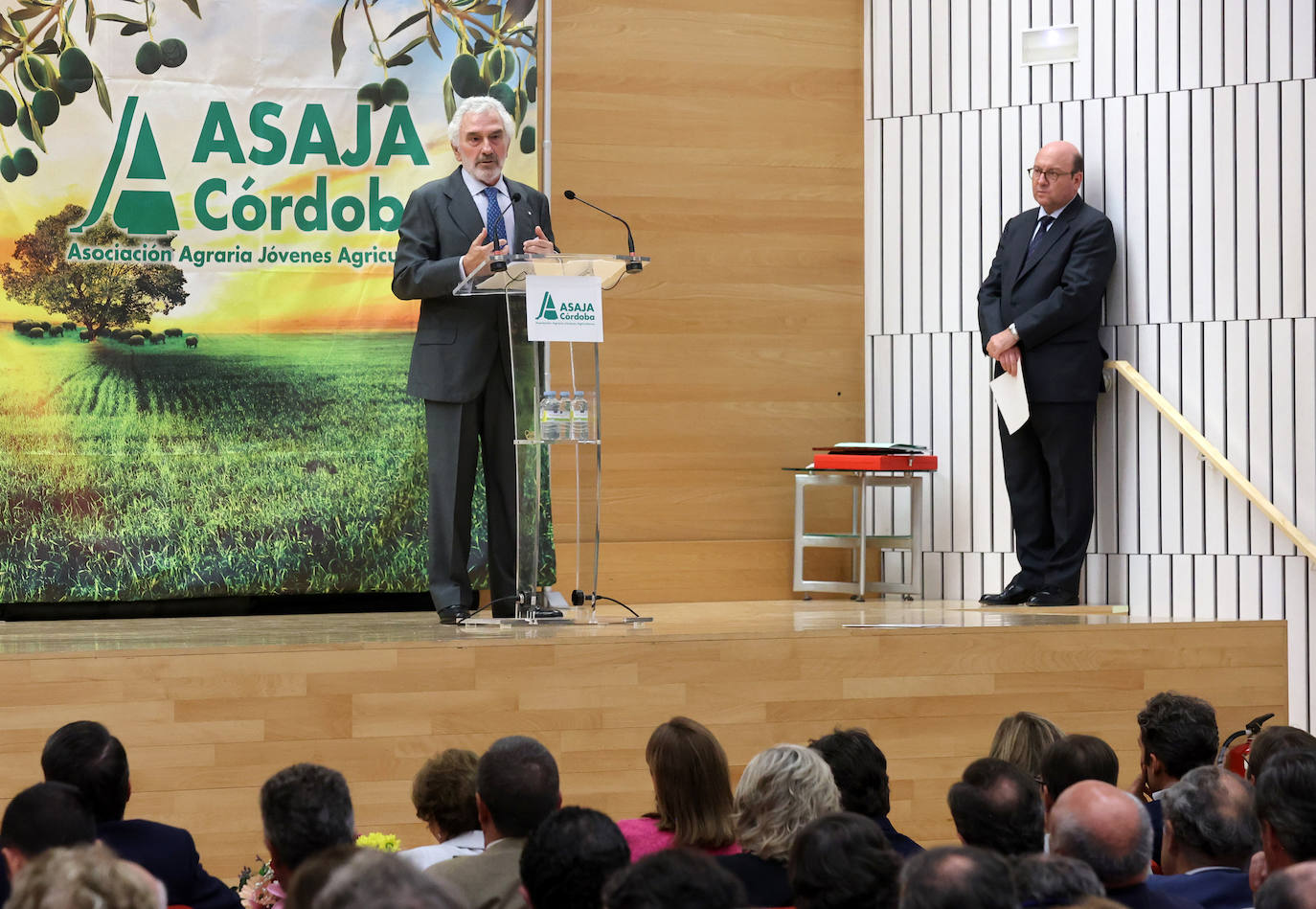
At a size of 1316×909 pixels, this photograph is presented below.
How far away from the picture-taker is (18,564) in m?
5.66

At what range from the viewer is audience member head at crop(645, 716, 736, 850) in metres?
2.63

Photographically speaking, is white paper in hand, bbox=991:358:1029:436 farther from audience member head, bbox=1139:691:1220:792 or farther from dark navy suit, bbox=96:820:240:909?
dark navy suit, bbox=96:820:240:909

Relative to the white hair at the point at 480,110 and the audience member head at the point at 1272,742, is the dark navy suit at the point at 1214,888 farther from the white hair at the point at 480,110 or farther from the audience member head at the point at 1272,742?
the white hair at the point at 480,110

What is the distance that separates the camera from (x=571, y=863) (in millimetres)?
1911

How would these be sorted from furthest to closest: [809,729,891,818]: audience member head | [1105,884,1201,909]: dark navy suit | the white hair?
the white hair → [809,729,891,818]: audience member head → [1105,884,1201,909]: dark navy suit

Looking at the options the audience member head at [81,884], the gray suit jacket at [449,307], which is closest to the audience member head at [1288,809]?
the audience member head at [81,884]

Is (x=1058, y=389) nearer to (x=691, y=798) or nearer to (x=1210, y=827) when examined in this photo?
(x=1210, y=827)

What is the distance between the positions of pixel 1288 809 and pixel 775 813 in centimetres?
79

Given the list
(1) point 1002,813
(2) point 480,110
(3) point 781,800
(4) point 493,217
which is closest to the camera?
(1) point 1002,813

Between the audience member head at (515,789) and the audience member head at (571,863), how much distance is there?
1.56 ft

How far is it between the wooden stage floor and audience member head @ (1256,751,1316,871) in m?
2.15

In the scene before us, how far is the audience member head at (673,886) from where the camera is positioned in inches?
64.9

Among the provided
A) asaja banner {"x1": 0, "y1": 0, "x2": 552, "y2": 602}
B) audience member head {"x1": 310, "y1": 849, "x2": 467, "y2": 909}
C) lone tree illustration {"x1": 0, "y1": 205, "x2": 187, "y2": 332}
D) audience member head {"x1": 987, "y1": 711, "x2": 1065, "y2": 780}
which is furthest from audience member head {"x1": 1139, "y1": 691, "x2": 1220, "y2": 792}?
lone tree illustration {"x1": 0, "y1": 205, "x2": 187, "y2": 332}

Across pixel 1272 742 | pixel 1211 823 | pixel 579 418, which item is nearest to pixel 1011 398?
pixel 579 418
